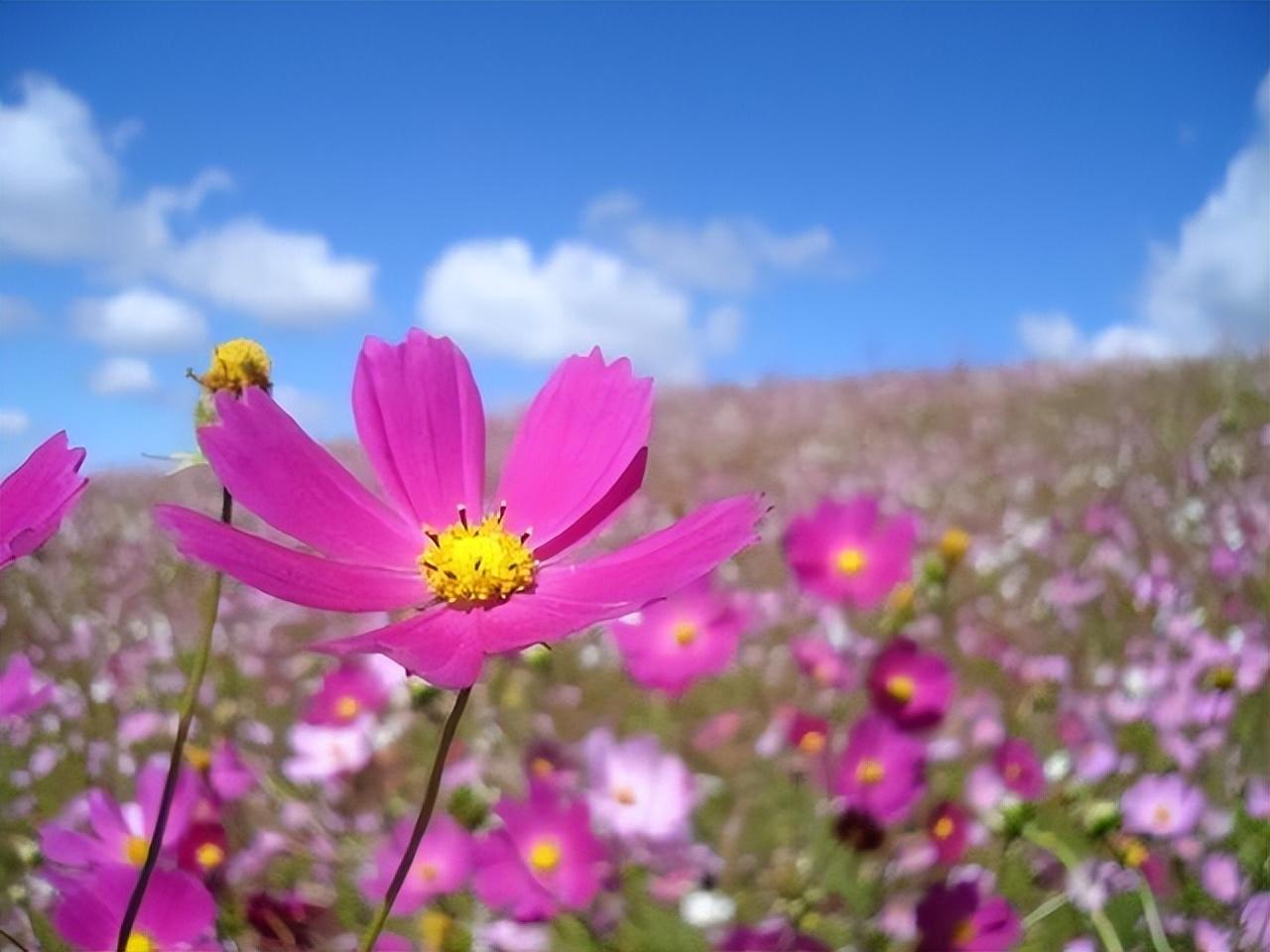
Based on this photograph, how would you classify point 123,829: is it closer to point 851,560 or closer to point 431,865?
point 431,865

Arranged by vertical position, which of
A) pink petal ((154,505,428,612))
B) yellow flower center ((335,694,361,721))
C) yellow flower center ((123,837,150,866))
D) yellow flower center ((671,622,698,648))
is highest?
yellow flower center ((335,694,361,721))

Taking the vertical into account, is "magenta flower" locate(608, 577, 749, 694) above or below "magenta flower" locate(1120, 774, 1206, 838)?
above

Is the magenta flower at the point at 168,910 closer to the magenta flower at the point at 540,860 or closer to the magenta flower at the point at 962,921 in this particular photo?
the magenta flower at the point at 540,860

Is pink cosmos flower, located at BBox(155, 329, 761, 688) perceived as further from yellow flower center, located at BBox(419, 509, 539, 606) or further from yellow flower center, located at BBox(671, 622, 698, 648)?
yellow flower center, located at BBox(671, 622, 698, 648)

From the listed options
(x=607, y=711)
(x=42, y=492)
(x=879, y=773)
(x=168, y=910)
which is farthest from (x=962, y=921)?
(x=607, y=711)

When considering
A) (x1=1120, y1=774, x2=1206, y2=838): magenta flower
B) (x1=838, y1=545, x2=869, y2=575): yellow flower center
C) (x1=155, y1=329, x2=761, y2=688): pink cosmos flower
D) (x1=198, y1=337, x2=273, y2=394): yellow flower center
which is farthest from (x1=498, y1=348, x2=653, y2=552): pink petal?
(x1=1120, y1=774, x2=1206, y2=838): magenta flower

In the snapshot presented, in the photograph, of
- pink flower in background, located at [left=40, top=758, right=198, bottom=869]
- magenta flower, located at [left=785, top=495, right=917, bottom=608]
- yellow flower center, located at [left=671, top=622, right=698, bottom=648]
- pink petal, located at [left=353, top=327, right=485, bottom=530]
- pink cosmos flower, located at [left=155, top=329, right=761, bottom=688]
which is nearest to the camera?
pink cosmos flower, located at [left=155, top=329, right=761, bottom=688]

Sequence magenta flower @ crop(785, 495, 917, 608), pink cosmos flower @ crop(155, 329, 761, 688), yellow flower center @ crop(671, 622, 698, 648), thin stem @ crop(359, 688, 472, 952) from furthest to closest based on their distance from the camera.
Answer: yellow flower center @ crop(671, 622, 698, 648) < magenta flower @ crop(785, 495, 917, 608) < pink cosmos flower @ crop(155, 329, 761, 688) < thin stem @ crop(359, 688, 472, 952)
